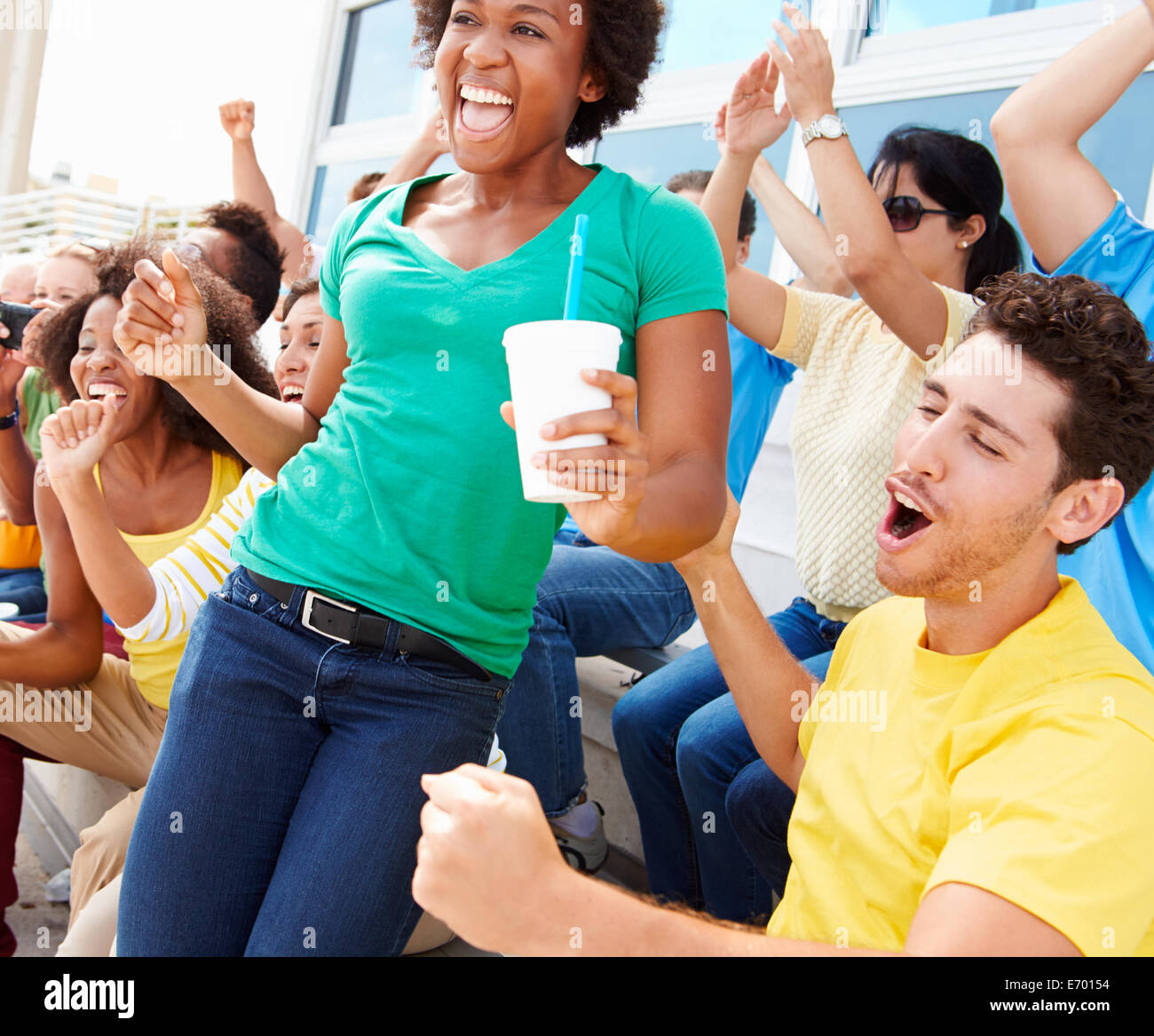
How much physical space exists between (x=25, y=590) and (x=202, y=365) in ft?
7.80

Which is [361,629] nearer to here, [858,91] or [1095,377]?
[1095,377]

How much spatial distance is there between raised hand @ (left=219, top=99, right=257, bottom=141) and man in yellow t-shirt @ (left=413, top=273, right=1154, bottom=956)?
3.29m

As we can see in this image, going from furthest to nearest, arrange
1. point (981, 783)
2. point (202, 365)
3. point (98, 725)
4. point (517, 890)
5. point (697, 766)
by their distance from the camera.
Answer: point (98, 725) < point (697, 766) < point (202, 365) < point (981, 783) < point (517, 890)

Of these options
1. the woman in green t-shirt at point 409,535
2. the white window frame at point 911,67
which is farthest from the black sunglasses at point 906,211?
the woman in green t-shirt at point 409,535

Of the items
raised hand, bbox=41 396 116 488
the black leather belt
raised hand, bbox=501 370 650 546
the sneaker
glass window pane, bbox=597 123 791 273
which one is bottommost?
the sneaker

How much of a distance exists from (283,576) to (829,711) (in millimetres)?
811

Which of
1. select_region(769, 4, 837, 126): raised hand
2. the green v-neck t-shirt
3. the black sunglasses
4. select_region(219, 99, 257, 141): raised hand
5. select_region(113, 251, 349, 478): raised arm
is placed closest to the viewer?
the green v-neck t-shirt

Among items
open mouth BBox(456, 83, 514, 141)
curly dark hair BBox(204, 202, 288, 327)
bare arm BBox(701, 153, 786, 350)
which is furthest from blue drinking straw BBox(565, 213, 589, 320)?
curly dark hair BBox(204, 202, 288, 327)

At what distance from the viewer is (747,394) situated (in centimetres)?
298

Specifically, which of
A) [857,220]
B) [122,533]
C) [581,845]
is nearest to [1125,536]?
[857,220]

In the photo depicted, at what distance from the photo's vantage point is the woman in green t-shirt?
4.40ft

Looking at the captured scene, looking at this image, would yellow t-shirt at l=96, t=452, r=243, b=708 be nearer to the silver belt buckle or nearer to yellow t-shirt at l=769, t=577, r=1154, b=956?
the silver belt buckle

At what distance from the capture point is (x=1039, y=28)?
3059 mm

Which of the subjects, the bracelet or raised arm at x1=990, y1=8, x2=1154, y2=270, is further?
the bracelet
